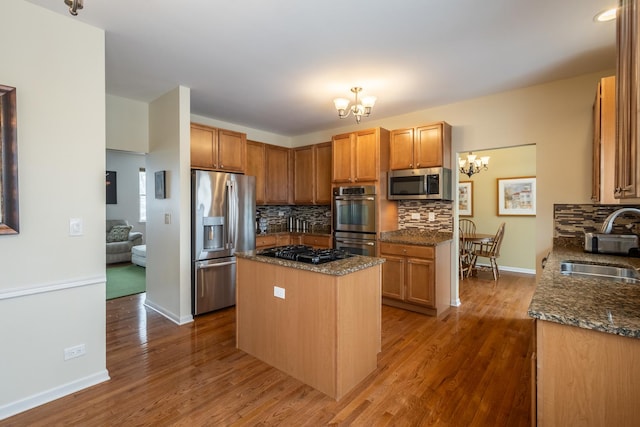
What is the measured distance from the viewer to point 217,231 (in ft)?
12.4

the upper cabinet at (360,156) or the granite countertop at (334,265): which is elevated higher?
the upper cabinet at (360,156)

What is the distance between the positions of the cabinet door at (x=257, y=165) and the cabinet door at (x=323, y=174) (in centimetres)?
92

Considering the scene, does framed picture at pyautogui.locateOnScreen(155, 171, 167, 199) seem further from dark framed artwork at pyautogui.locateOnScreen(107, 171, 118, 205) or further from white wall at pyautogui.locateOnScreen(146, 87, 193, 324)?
dark framed artwork at pyautogui.locateOnScreen(107, 171, 118, 205)

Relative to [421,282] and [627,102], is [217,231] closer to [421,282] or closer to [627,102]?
[421,282]

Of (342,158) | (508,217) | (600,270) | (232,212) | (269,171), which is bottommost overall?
(600,270)

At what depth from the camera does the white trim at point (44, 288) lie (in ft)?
6.35

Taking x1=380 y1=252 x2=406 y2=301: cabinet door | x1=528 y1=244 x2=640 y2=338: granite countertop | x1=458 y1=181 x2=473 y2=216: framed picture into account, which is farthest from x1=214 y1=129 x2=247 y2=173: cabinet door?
x1=458 y1=181 x2=473 y2=216: framed picture

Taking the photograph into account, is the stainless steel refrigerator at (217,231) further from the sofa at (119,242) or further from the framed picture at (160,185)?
the sofa at (119,242)

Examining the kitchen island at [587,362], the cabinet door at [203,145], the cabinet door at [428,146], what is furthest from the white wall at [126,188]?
the kitchen island at [587,362]

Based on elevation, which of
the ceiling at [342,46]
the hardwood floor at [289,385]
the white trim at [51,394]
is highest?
the ceiling at [342,46]

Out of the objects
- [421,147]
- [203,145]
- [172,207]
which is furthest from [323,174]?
[172,207]

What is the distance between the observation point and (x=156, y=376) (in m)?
2.38

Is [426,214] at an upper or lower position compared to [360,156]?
lower

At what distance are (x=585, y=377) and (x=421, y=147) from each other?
3.22m
